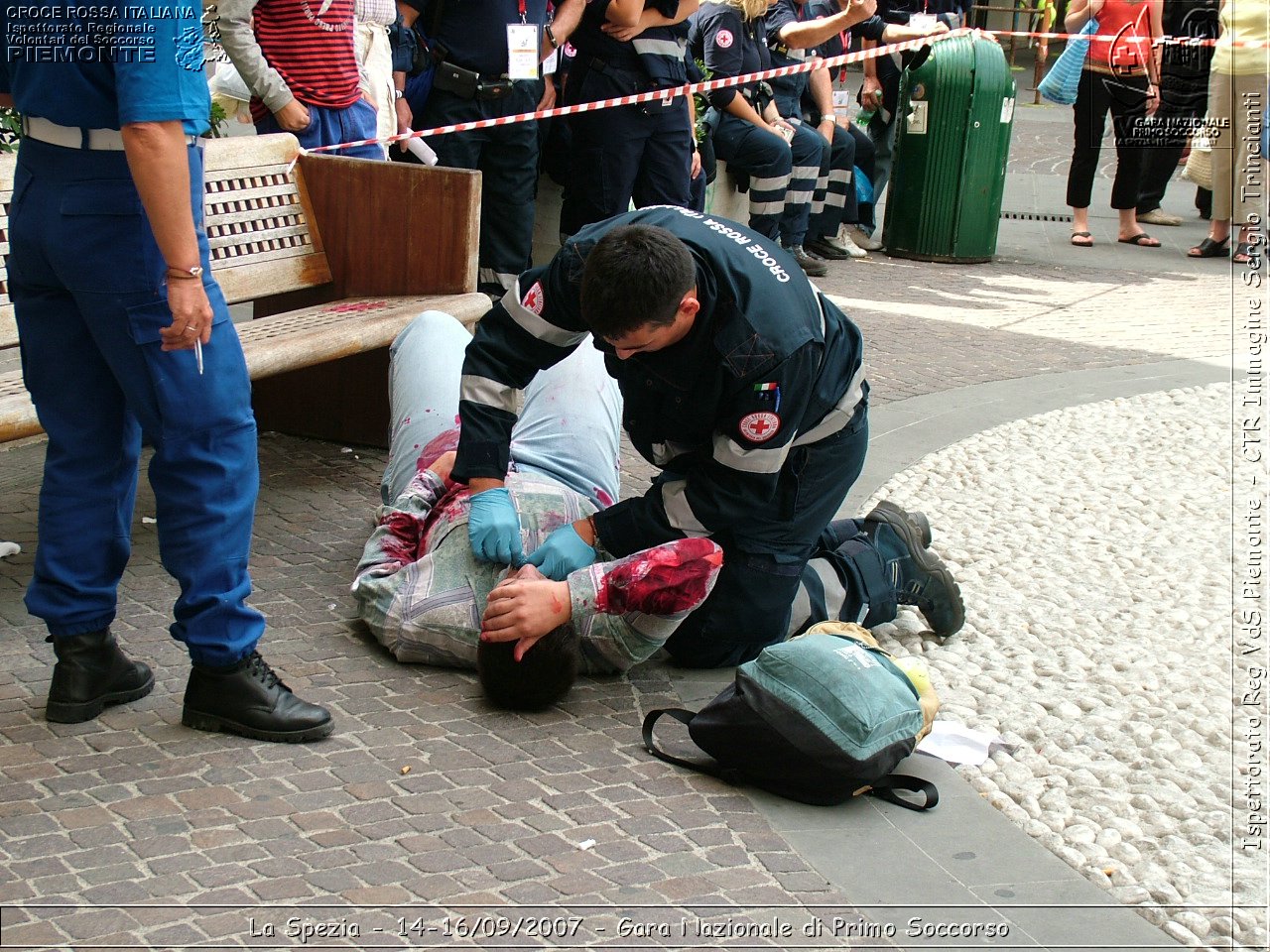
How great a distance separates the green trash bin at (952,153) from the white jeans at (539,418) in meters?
5.69

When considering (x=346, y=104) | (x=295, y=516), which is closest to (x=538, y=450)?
(x=295, y=516)

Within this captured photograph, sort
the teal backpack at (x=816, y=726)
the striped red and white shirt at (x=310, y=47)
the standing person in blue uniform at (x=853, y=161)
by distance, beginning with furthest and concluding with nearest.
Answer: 1. the standing person in blue uniform at (x=853, y=161)
2. the striped red and white shirt at (x=310, y=47)
3. the teal backpack at (x=816, y=726)

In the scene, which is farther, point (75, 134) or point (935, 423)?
point (935, 423)

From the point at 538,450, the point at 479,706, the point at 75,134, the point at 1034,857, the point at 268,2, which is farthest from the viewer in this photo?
the point at 268,2

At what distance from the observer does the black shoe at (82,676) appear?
2.93 metres

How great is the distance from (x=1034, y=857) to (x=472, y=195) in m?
2.76

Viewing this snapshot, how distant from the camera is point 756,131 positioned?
26.5ft

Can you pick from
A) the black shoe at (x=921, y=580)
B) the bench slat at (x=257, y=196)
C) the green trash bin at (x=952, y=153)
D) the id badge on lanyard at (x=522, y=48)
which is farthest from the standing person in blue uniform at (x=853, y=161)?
the black shoe at (x=921, y=580)

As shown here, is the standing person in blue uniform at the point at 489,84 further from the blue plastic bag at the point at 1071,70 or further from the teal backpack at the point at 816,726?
the blue plastic bag at the point at 1071,70

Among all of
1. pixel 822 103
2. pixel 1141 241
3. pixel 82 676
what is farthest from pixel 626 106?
pixel 1141 241

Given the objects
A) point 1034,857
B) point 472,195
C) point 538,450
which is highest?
point 472,195

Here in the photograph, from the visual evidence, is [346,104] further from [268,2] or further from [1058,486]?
[1058,486]

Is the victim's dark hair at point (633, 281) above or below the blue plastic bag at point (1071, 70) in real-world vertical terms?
below

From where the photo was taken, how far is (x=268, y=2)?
16.3 feet
